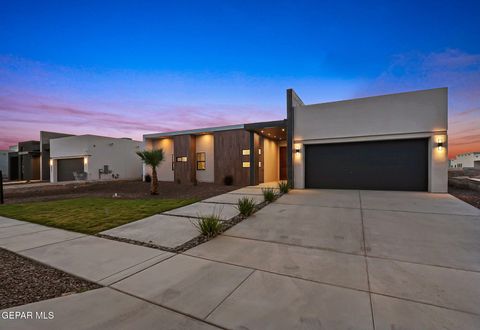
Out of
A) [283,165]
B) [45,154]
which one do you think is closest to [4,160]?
[45,154]

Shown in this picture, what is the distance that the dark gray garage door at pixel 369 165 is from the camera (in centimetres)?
959

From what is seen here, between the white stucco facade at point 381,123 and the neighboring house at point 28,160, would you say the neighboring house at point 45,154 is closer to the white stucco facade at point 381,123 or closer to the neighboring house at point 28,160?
the neighboring house at point 28,160

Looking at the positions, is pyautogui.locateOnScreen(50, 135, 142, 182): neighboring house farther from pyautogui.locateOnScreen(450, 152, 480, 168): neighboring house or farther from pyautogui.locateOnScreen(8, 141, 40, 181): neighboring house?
pyautogui.locateOnScreen(450, 152, 480, 168): neighboring house

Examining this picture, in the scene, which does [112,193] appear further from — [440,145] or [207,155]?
[440,145]

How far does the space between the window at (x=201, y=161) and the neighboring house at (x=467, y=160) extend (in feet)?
119

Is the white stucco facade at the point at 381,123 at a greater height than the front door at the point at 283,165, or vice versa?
the white stucco facade at the point at 381,123

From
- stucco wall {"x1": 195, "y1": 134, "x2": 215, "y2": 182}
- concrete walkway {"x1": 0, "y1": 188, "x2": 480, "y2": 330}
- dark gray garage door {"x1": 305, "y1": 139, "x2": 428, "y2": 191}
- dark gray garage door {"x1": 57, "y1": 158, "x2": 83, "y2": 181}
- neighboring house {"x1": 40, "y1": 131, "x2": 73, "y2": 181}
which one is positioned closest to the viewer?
concrete walkway {"x1": 0, "y1": 188, "x2": 480, "y2": 330}

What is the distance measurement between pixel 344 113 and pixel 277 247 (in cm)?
946

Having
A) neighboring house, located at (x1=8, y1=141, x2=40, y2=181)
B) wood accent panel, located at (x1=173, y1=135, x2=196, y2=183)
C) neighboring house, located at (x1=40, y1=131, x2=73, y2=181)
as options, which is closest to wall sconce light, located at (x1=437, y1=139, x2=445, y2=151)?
wood accent panel, located at (x1=173, y1=135, x2=196, y2=183)

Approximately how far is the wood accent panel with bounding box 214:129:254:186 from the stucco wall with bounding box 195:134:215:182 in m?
0.93

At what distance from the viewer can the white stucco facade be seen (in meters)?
8.95

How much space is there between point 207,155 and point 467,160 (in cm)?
3959

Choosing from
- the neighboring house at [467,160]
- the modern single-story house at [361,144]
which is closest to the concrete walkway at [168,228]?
the modern single-story house at [361,144]

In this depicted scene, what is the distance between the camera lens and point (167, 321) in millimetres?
1835
